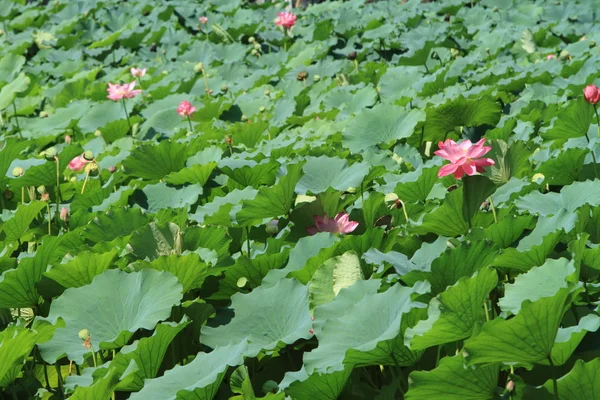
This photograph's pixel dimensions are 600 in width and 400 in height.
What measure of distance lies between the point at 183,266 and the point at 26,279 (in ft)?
0.99

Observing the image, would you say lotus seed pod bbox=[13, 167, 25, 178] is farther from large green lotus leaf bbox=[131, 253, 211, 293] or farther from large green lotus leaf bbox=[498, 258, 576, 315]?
large green lotus leaf bbox=[498, 258, 576, 315]

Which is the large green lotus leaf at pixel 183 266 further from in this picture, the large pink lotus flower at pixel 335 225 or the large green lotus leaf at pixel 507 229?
the large green lotus leaf at pixel 507 229

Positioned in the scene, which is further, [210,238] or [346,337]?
[210,238]

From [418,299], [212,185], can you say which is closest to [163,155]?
[212,185]

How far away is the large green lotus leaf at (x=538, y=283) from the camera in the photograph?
1.22 metres

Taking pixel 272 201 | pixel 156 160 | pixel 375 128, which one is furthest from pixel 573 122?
pixel 156 160

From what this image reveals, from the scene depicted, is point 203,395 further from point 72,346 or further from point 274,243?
point 274,243

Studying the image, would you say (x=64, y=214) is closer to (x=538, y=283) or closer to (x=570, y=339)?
(x=538, y=283)

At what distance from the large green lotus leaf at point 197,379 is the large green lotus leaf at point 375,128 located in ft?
4.29

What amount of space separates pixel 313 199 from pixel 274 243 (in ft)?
0.64

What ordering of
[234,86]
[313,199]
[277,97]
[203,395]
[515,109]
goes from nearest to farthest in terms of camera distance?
[203,395], [313,199], [515,109], [277,97], [234,86]

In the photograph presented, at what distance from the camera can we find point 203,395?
115 cm

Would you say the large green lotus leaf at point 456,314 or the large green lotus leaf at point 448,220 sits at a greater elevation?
the large green lotus leaf at point 456,314

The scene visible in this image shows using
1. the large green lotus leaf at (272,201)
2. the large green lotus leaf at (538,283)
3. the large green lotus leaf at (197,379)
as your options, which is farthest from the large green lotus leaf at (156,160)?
the large green lotus leaf at (538,283)
